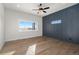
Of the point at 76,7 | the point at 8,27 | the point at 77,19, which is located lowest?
the point at 8,27

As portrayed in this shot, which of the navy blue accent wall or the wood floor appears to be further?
the navy blue accent wall

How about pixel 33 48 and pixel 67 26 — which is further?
pixel 67 26

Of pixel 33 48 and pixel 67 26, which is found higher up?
pixel 67 26

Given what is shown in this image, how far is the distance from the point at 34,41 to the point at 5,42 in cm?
124

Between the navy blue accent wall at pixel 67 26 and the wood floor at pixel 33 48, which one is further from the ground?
the navy blue accent wall at pixel 67 26

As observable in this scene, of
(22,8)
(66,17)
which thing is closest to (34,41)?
(22,8)

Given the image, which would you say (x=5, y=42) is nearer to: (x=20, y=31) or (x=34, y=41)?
(x=20, y=31)

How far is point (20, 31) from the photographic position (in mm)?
2932

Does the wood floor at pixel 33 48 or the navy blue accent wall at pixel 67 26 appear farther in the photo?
the navy blue accent wall at pixel 67 26

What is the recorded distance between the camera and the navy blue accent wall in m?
4.22

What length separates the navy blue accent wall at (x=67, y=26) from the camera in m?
4.22

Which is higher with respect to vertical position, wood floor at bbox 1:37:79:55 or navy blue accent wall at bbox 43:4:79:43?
navy blue accent wall at bbox 43:4:79:43

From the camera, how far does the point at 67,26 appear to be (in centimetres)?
463

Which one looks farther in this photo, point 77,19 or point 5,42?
point 77,19
